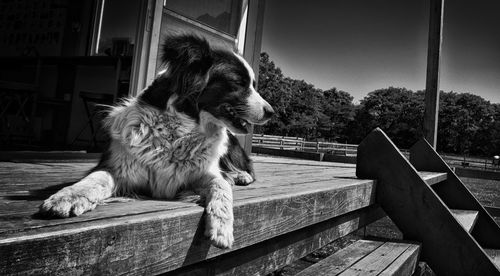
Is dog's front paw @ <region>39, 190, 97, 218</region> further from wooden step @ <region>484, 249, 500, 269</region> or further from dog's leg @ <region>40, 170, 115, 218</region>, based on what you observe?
wooden step @ <region>484, 249, 500, 269</region>

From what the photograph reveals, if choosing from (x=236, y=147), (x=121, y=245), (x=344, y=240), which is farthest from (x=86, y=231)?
(x=344, y=240)

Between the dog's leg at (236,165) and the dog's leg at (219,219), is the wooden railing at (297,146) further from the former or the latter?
the dog's leg at (219,219)

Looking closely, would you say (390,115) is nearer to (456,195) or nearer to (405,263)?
(456,195)

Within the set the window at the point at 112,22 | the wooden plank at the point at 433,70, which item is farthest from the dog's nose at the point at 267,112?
the window at the point at 112,22

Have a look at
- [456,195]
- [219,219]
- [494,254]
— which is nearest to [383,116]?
[456,195]

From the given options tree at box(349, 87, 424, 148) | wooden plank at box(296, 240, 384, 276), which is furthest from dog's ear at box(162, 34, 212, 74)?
tree at box(349, 87, 424, 148)

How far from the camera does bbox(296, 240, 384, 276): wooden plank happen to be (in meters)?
1.92

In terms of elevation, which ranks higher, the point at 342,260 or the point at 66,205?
the point at 66,205

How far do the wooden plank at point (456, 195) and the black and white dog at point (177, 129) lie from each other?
10.5 ft

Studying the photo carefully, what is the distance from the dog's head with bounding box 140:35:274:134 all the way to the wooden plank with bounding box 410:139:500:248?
3.02 m

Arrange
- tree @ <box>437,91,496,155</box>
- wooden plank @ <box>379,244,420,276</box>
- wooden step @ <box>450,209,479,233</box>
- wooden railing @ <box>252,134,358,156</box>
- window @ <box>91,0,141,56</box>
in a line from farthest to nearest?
1. tree @ <box>437,91,496,155</box>
2. wooden railing @ <box>252,134,358,156</box>
3. window @ <box>91,0,141,56</box>
4. wooden step @ <box>450,209,479,233</box>
5. wooden plank @ <box>379,244,420,276</box>

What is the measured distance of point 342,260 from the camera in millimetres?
2150

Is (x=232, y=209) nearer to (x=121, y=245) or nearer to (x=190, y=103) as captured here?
(x=121, y=245)

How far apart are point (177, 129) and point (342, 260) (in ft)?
4.07
